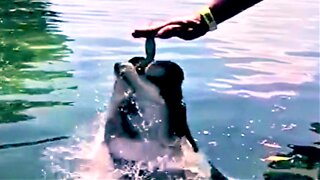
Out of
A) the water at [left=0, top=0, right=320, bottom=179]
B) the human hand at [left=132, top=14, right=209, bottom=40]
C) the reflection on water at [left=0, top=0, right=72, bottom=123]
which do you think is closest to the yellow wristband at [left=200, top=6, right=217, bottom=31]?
the human hand at [left=132, top=14, right=209, bottom=40]

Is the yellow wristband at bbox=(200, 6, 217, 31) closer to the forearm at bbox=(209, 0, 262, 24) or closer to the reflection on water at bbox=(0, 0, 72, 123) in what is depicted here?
the forearm at bbox=(209, 0, 262, 24)

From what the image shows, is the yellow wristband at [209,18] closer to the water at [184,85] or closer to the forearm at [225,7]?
the forearm at [225,7]

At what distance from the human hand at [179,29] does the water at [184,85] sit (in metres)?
0.57

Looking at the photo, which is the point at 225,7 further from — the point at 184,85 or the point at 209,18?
the point at 184,85

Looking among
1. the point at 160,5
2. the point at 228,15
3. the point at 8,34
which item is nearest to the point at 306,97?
the point at 228,15

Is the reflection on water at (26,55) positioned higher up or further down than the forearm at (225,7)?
further down

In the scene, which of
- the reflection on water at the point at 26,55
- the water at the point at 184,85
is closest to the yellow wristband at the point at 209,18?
the water at the point at 184,85

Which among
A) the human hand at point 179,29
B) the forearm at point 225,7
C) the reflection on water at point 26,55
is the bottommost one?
the reflection on water at point 26,55

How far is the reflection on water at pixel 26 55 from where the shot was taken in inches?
150

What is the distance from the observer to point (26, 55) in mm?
5070

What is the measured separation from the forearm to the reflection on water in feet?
3.83

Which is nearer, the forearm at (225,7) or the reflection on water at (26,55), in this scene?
the forearm at (225,7)

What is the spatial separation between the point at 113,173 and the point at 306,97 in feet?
5.84

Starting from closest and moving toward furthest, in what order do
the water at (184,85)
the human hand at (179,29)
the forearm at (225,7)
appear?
the human hand at (179,29) → the forearm at (225,7) → the water at (184,85)
